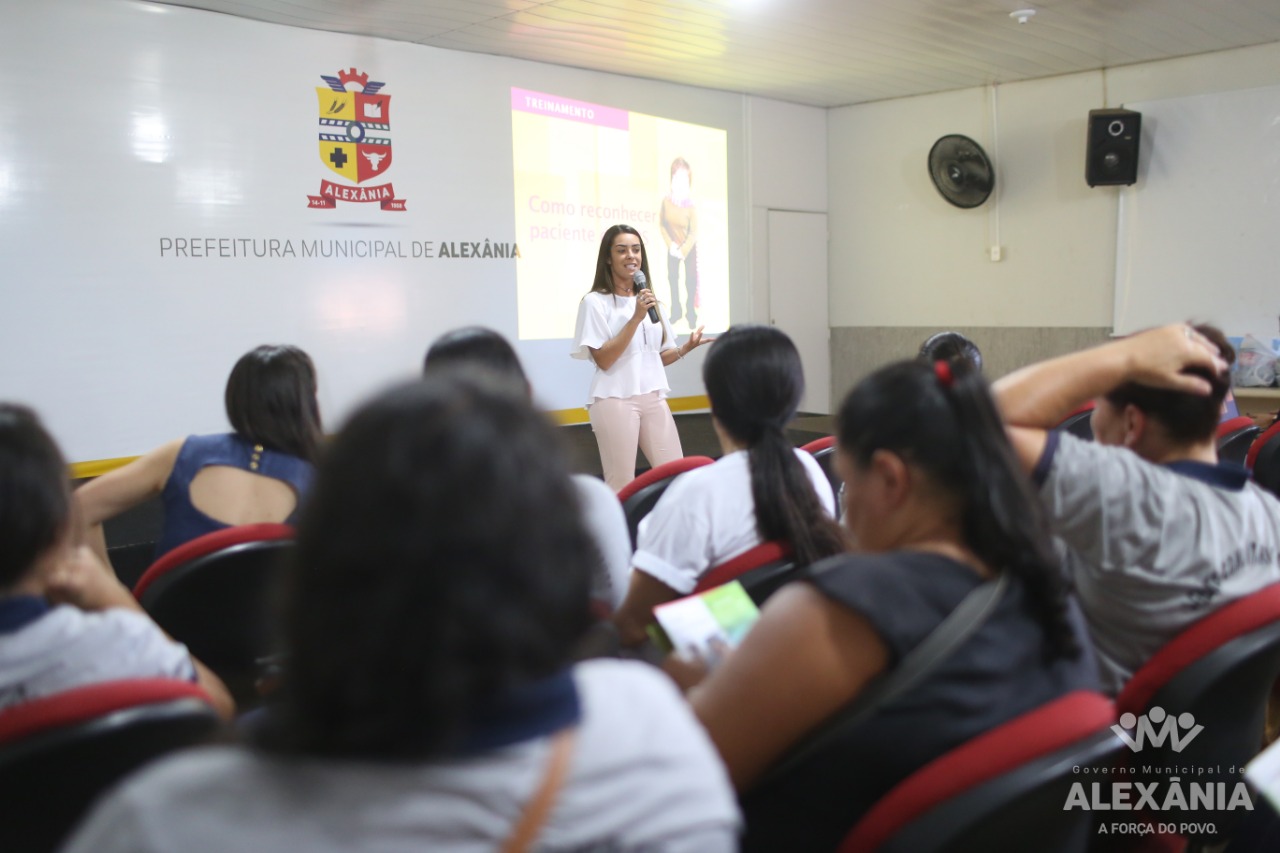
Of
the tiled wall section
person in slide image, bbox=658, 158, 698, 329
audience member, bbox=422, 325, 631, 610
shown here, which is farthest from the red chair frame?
person in slide image, bbox=658, 158, 698, 329

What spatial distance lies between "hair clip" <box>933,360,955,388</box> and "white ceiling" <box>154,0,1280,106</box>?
5.11m

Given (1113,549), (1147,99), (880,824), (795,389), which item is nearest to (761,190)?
(1147,99)

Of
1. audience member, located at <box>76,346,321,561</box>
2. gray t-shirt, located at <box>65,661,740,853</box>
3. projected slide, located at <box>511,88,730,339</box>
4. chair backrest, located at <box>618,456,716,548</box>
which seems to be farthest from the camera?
projected slide, located at <box>511,88,730,339</box>

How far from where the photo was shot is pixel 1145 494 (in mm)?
1396

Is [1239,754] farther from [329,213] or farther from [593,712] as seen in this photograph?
[329,213]

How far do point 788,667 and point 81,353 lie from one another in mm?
5338

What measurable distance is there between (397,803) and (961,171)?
834 cm

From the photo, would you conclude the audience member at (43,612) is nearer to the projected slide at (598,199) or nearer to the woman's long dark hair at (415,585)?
the woman's long dark hair at (415,585)

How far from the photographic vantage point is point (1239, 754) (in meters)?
1.43

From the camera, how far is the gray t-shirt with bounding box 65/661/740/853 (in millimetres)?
616

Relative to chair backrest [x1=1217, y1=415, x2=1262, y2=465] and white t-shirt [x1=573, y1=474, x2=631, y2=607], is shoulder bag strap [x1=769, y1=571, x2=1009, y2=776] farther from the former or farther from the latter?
chair backrest [x1=1217, y1=415, x2=1262, y2=465]

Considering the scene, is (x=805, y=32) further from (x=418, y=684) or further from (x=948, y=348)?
(x=418, y=684)

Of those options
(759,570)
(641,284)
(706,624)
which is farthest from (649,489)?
(641,284)

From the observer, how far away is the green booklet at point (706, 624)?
1.28 meters
